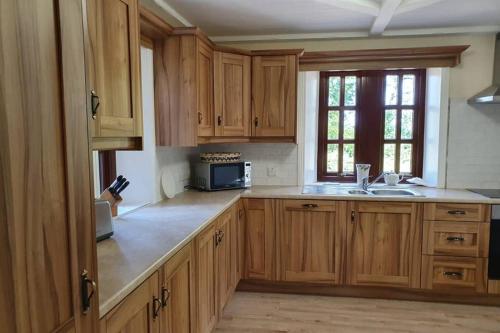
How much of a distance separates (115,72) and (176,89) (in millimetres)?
1101

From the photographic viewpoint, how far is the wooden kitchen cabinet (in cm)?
115

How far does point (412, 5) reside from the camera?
2631mm

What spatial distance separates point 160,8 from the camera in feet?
8.66

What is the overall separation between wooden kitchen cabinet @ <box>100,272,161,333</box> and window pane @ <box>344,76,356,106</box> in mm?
2825

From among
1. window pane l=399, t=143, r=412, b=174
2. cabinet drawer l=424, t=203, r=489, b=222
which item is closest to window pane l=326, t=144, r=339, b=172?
window pane l=399, t=143, r=412, b=174

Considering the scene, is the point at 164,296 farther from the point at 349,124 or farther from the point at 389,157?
the point at 389,157

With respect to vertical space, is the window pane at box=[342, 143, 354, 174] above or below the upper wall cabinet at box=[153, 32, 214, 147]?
below

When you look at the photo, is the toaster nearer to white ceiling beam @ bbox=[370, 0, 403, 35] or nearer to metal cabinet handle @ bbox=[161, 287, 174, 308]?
metal cabinet handle @ bbox=[161, 287, 174, 308]

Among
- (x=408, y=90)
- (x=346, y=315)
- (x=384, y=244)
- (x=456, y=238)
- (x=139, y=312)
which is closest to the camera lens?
(x=139, y=312)

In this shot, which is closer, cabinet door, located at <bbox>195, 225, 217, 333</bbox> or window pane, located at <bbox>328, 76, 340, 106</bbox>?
cabinet door, located at <bbox>195, 225, 217, 333</bbox>

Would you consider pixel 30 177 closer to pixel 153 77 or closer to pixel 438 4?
pixel 153 77

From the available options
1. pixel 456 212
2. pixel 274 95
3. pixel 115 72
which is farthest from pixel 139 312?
pixel 456 212

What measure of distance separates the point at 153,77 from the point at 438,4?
216 cm

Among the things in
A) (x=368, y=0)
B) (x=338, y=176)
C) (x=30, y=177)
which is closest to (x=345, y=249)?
(x=338, y=176)
